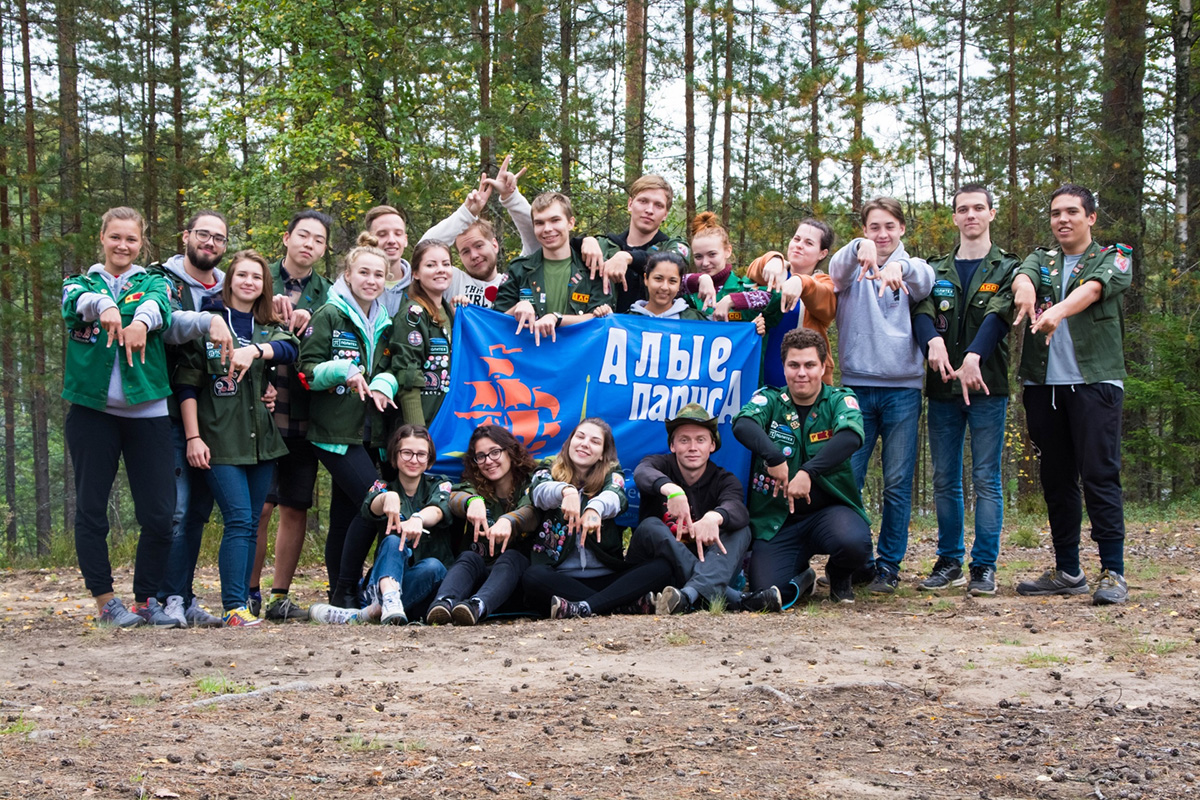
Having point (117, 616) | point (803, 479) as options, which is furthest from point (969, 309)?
point (117, 616)

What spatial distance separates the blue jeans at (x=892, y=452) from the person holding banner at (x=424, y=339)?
266 cm

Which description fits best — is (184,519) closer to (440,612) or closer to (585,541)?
(440,612)

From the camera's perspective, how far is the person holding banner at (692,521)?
5996mm

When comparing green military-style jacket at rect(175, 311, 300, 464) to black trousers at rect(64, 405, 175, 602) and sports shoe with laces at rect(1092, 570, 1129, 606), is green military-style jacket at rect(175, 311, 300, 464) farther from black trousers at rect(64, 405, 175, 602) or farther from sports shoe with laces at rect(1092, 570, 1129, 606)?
sports shoe with laces at rect(1092, 570, 1129, 606)

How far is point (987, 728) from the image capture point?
12.3 ft

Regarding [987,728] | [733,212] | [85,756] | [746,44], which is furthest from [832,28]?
[85,756]

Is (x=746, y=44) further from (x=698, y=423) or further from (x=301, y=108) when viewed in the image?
(x=698, y=423)

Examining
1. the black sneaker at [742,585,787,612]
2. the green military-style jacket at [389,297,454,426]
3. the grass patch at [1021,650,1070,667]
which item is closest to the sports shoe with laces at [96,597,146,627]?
the green military-style jacket at [389,297,454,426]

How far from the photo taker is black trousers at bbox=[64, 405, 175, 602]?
559 cm

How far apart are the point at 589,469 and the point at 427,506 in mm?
979

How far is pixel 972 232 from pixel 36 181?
14.9 metres

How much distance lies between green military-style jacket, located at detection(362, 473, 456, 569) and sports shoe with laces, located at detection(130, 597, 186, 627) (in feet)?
3.88

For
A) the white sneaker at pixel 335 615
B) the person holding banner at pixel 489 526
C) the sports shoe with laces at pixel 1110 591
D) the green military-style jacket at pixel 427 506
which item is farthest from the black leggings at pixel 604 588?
the sports shoe with laces at pixel 1110 591

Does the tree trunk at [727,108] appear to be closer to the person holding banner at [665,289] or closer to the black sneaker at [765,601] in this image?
the person holding banner at [665,289]
